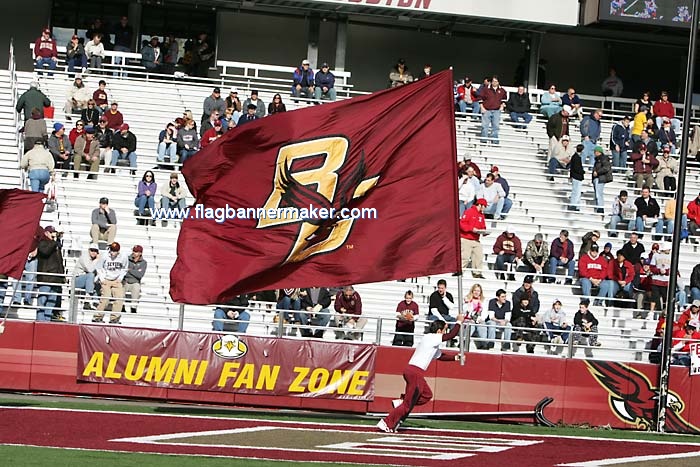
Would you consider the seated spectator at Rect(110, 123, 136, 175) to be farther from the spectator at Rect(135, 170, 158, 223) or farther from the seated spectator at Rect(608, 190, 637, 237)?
the seated spectator at Rect(608, 190, 637, 237)

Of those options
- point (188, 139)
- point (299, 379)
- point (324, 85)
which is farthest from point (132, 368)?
point (324, 85)

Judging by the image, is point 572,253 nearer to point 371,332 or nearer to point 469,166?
point 469,166

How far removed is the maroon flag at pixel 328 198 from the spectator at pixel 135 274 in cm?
636

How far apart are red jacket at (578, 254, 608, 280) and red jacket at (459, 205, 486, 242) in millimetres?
2207

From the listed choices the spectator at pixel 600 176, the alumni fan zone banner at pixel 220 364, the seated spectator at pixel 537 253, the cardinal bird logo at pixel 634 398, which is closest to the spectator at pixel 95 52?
the spectator at pixel 600 176

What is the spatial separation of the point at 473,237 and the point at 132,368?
789 centimetres

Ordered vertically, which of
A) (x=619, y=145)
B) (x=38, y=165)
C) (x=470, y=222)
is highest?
(x=619, y=145)

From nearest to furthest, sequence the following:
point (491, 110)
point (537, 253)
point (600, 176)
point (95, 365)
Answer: point (95, 365), point (537, 253), point (600, 176), point (491, 110)

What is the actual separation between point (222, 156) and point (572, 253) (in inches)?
457

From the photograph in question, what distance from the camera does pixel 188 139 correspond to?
2933 cm

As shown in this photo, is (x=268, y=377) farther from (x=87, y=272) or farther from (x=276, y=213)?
(x=276, y=213)

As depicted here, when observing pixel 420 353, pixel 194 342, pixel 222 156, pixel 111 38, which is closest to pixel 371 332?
pixel 194 342

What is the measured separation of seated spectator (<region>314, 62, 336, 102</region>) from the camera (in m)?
33.4

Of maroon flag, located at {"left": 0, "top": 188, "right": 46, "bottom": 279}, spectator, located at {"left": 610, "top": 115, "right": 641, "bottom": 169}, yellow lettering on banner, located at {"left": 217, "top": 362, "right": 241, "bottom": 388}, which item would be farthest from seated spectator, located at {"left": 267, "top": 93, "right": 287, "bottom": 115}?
maroon flag, located at {"left": 0, "top": 188, "right": 46, "bottom": 279}
